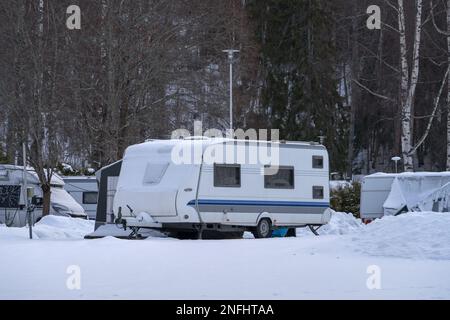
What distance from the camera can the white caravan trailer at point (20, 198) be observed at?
102ft

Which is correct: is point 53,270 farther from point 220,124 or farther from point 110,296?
point 220,124

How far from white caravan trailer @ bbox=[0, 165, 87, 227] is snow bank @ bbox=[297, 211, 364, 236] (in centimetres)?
873

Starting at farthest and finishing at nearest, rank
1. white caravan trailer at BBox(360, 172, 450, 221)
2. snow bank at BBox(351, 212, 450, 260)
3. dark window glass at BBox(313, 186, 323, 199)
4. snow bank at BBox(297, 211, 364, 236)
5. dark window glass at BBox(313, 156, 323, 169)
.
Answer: snow bank at BBox(297, 211, 364, 236)
dark window glass at BBox(313, 156, 323, 169)
dark window glass at BBox(313, 186, 323, 199)
white caravan trailer at BBox(360, 172, 450, 221)
snow bank at BBox(351, 212, 450, 260)

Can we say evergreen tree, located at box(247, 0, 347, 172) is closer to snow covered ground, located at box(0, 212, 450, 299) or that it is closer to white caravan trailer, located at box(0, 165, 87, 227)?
white caravan trailer, located at box(0, 165, 87, 227)

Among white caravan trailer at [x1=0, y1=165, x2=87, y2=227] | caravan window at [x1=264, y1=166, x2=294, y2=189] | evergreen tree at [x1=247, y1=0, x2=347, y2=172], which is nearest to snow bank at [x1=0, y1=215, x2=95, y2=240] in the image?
white caravan trailer at [x1=0, y1=165, x2=87, y2=227]

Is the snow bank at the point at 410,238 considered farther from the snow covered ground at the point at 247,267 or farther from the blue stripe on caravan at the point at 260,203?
the blue stripe on caravan at the point at 260,203

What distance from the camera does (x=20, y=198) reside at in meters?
31.1

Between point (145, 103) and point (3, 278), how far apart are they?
69.9 feet

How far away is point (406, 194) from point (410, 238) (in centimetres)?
1032

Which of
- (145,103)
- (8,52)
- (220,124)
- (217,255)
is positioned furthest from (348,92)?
(217,255)

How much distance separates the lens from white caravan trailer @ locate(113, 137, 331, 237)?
2298 cm

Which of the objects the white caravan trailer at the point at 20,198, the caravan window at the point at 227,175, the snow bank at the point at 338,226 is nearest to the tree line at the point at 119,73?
the white caravan trailer at the point at 20,198

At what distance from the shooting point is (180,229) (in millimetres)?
23875

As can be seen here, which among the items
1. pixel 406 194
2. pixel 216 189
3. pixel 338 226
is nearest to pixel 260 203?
pixel 216 189
